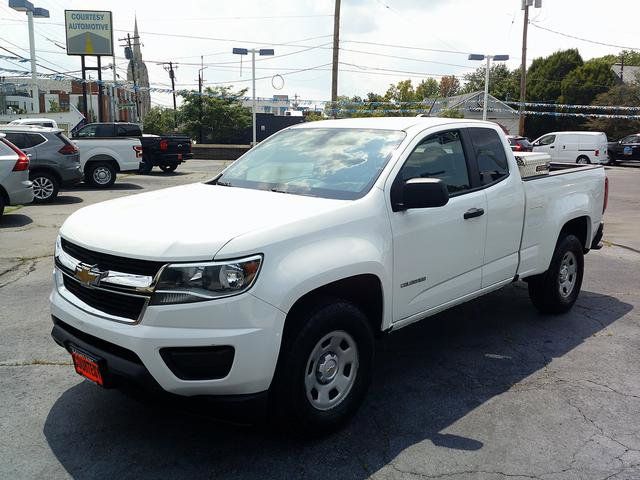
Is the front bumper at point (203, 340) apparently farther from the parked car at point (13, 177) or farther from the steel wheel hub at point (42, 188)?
the steel wheel hub at point (42, 188)

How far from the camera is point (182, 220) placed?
322 centimetres

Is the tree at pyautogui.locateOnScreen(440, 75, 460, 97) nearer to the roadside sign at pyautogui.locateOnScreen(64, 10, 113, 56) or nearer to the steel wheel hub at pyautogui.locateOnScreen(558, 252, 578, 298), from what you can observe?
the roadside sign at pyautogui.locateOnScreen(64, 10, 113, 56)

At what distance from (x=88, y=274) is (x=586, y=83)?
5394cm

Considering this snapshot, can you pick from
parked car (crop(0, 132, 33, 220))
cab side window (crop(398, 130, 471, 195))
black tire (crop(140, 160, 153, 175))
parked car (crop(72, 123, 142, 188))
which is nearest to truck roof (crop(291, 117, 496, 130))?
cab side window (crop(398, 130, 471, 195))

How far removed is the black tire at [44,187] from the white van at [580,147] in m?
21.3

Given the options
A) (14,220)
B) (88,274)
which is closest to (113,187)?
(14,220)

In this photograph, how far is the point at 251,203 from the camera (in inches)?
141

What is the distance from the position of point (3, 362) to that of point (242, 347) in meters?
2.63

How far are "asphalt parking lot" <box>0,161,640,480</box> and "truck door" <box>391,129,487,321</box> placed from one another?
0.65 metres

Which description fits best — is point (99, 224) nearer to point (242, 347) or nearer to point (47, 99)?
point (242, 347)

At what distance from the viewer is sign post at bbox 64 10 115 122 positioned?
3866 centimetres

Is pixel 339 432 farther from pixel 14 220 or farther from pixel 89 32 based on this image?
pixel 89 32

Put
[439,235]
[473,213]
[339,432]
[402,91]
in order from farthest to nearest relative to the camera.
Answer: [402,91], [473,213], [439,235], [339,432]

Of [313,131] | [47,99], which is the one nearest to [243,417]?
[313,131]
